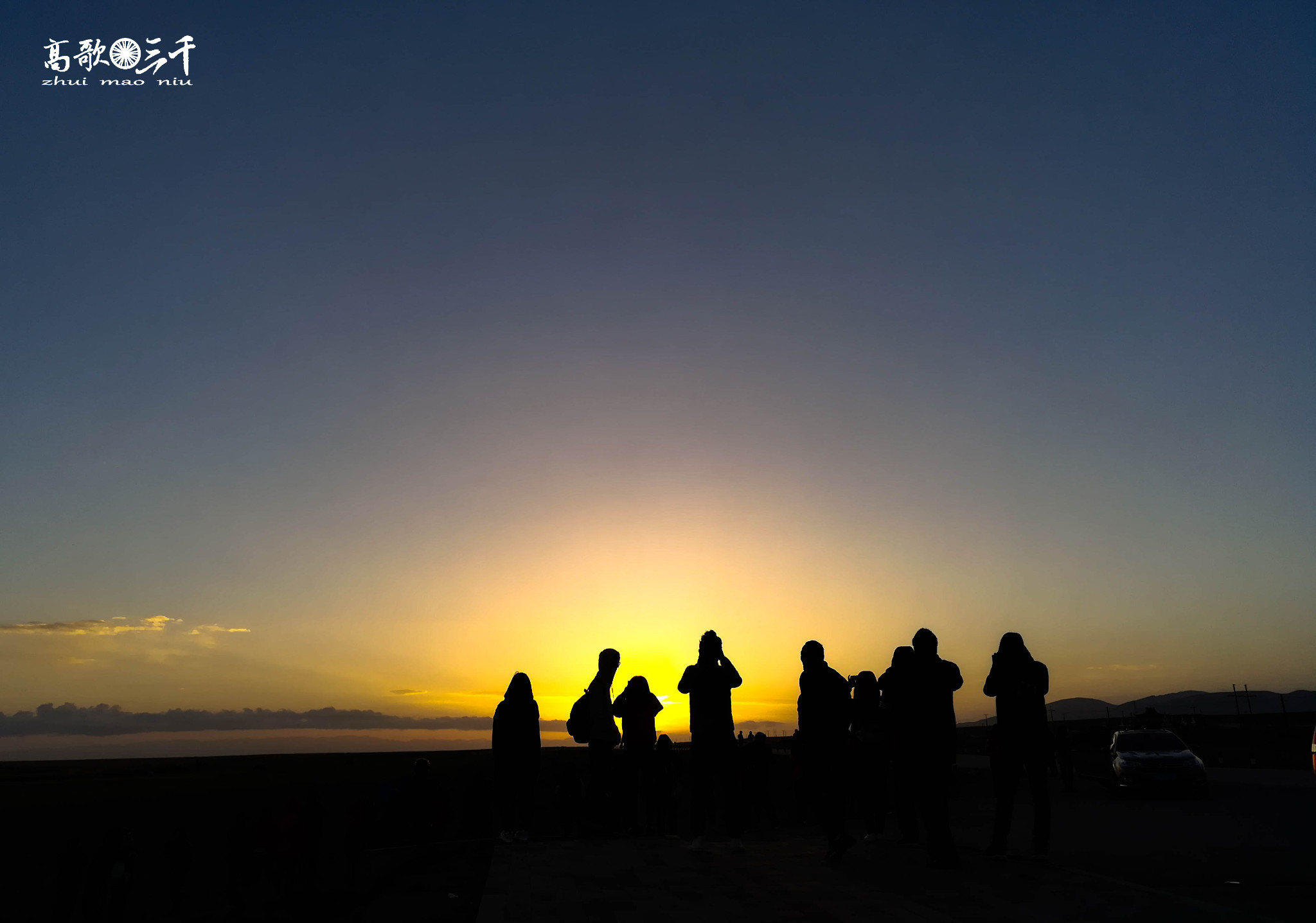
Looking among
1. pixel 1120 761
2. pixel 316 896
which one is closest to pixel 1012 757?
pixel 316 896

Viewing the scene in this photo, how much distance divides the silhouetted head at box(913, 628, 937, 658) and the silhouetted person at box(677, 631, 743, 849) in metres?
1.97

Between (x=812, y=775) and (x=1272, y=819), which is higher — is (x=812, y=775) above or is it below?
above

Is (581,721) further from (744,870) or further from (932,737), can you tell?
(932,737)

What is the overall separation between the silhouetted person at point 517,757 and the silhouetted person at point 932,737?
181 inches

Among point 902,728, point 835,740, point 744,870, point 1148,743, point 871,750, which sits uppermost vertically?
point 902,728

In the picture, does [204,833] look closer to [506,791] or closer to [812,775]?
[506,791]

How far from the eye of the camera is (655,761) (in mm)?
12906

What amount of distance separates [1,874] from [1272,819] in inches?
1479

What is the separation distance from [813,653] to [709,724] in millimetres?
1405

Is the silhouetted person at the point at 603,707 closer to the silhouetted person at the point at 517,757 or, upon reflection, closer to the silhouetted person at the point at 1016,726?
the silhouetted person at the point at 517,757

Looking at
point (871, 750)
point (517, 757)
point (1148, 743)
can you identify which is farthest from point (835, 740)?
point (1148, 743)

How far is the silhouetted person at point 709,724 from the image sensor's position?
31.1ft

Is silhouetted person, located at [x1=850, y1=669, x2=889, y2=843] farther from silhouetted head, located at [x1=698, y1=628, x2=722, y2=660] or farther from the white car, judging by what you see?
the white car

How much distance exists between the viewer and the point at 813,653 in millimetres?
9781
